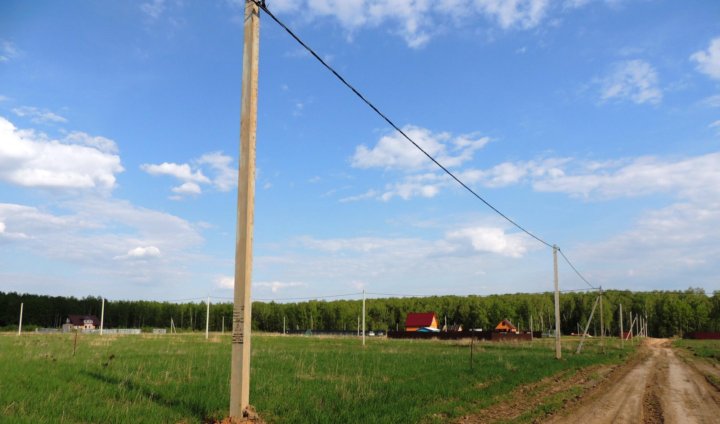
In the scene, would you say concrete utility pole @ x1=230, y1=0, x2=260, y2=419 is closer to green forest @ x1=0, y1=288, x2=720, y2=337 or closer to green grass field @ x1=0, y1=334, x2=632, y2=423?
green grass field @ x1=0, y1=334, x2=632, y2=423

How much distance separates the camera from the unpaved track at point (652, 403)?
38.3 ft

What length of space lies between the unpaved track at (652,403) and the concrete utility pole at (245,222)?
7251 mm

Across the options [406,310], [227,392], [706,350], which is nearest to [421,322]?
[406,310]

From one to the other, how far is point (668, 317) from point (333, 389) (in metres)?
133

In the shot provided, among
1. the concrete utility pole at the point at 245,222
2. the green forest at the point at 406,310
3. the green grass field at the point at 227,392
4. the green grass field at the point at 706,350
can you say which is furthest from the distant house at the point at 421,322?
the concrete utility pole at the point at 245,222

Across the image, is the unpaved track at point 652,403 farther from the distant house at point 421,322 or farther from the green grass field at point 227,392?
the distant house at point 421,322

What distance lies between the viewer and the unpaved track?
1166 cm

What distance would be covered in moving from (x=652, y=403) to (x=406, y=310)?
13280 centimetres

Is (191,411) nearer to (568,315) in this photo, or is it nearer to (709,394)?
(709,394)

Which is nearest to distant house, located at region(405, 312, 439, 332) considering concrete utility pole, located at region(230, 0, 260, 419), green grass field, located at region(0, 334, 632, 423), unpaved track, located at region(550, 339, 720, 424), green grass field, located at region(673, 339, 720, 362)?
green grass field, located at region(673, 339, 720, 362)

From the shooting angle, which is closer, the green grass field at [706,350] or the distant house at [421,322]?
the green grass field at [706,350]

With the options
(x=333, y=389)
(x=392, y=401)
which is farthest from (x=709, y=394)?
(x=333, y=389)

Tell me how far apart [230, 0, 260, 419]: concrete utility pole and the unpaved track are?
725 centimetres

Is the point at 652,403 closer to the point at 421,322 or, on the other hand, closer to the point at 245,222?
the point at 245,222
